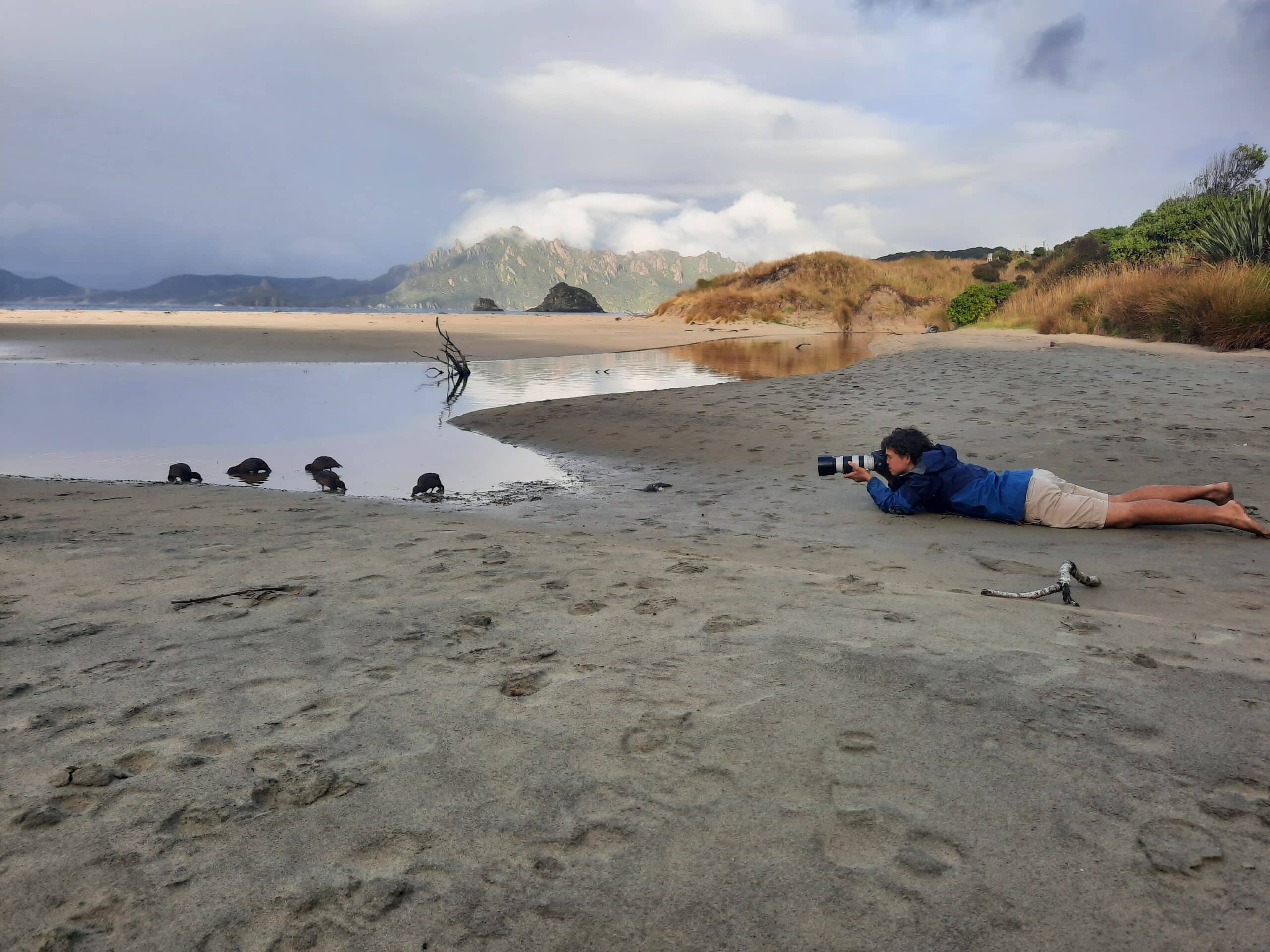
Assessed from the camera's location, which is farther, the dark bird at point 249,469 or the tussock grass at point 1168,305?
the tussock grass at point 1168,305

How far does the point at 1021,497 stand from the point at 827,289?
3225 centimetres

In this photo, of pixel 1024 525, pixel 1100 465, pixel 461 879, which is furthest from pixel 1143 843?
pixel 1100 465

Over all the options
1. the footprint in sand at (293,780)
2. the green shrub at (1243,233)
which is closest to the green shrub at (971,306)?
the green shrub at (1243,233)

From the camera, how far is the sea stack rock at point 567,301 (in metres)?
77.5

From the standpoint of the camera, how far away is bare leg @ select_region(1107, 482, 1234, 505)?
4.93 m

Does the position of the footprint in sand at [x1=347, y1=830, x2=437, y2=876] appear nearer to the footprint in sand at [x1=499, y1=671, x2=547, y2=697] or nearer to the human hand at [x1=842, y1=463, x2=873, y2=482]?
the footprint in sand at [x1=499, y1=671, x2=547, y2=697]

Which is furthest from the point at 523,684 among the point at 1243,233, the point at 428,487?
the point at 1243,233

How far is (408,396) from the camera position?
14.0m

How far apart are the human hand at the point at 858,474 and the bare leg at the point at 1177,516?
1.55m

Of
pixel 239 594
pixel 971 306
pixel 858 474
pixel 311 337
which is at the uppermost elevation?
pixel 971 306

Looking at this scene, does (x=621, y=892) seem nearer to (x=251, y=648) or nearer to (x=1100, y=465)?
(x=251, y=648)

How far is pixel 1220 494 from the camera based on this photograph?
493 centimetres

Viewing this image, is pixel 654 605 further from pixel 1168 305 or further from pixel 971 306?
pixel 971 306

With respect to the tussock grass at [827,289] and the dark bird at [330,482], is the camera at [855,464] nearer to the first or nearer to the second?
the dark bird at [330,482]
